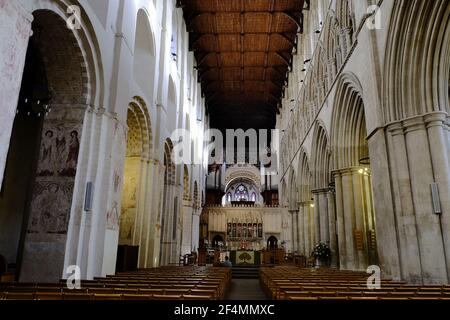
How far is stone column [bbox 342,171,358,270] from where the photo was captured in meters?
10.9

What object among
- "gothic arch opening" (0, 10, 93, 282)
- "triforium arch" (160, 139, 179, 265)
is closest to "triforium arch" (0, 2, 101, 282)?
"gothic arch opening" (0, 10, 93, 282)

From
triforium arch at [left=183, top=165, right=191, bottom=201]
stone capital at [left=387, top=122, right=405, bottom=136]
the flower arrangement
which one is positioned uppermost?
triforium arch at [left=183, top=165, right=191, bottom=201]

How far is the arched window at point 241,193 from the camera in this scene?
36812mm

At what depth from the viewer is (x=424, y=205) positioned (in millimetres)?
6934

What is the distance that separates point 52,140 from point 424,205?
8196mm

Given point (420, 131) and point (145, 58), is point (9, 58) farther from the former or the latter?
point (145, 58)

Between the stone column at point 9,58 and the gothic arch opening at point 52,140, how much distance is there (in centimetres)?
150

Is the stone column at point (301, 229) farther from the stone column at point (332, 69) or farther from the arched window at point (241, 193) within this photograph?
the arched window at point (241, 193)

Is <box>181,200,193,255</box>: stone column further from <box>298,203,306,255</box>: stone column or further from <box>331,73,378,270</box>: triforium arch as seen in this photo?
<box>331,73,378,270</box>: triforium arch

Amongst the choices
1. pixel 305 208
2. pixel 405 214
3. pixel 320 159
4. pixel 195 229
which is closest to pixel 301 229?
pixel 305 208

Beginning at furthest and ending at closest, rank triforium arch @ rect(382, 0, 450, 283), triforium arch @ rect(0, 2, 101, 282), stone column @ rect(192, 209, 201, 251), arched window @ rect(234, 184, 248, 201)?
arched window @ rect(234, 184, 248, 201), stone column @ rect(192, 209, 201, 251), triforium arch @ rect(0, 2, 101, 282), triforium arch @ rect(382, 0, 450, 283)

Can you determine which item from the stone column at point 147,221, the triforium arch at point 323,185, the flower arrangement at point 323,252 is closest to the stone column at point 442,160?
the triforium arch at point 323,185

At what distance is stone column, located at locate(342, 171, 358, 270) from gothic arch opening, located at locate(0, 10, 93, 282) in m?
8.47

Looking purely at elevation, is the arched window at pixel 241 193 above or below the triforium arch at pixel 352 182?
above
